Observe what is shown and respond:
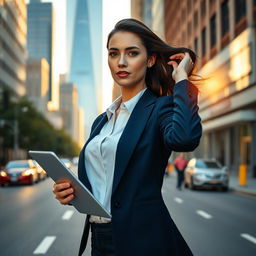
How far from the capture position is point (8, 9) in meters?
77.8

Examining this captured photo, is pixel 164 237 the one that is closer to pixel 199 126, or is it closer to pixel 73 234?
pixel 199 126

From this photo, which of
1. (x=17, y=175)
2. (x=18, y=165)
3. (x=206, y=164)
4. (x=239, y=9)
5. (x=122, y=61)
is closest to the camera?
(x=122, y=61)

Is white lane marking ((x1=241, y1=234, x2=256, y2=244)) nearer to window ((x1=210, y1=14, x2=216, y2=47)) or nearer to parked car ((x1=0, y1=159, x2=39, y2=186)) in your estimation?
parked car ((x1=0, y1=159, x2=39, y2=186))

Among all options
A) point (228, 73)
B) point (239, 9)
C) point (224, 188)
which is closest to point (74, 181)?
point (224, 188)

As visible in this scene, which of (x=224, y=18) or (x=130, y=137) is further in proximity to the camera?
(x=224, y=18)

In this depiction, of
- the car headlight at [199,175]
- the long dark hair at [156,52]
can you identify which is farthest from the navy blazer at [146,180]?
the car headlight at [199,175]

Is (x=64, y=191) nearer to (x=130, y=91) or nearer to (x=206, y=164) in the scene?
(x=130, y=91)

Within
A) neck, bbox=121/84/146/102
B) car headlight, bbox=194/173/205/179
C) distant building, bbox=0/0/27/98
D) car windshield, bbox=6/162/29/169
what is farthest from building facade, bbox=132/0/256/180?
distant building, bbox=0/0/27/98

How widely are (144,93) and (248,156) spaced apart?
33.3m

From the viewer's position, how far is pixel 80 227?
9641 millimetres

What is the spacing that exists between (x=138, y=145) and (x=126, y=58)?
1.76ft

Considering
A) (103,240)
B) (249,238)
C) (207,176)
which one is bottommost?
(249,238)

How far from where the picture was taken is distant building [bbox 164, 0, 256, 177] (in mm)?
30500

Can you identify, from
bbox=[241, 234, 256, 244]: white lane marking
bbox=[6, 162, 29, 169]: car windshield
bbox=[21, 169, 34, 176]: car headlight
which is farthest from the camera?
bbox=[6, 162, 29, 169]: car windshield
